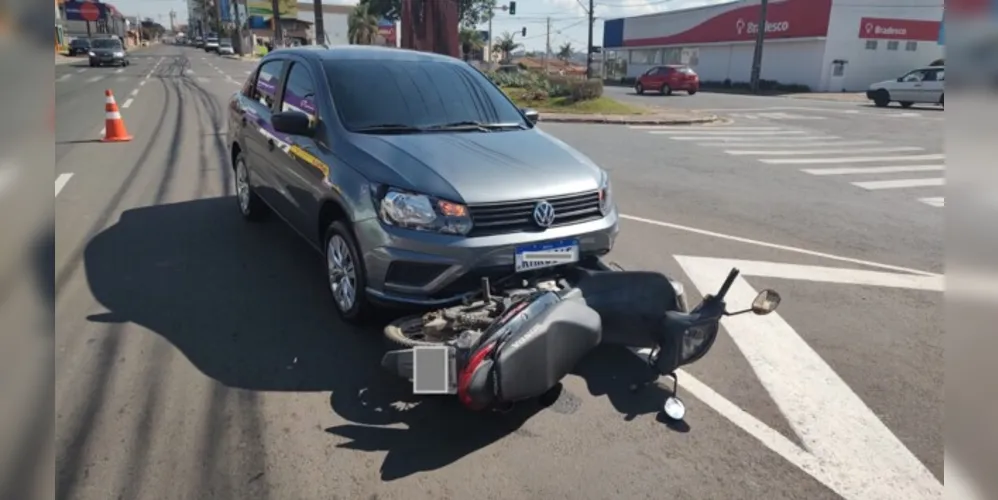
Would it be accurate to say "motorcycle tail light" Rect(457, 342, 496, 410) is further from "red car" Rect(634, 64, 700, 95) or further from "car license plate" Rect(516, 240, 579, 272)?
"red car" Rect(634, 64, 700, 95)

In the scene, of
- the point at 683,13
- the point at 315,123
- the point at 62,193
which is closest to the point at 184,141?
the point at 62,193

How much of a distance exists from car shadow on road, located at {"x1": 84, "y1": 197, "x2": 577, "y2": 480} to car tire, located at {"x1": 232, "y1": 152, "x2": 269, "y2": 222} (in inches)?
4.7

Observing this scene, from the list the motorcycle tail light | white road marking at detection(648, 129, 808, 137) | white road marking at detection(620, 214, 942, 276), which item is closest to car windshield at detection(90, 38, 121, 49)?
white road marking at detection(648, 129, 808, 137)

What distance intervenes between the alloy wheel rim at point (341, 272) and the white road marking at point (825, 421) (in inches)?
98.3

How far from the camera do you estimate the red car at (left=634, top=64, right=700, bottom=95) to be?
3328 centimetres

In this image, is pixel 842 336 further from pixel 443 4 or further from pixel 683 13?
pixel 683 13

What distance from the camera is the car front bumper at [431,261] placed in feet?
11.5

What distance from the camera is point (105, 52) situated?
35.9 meters

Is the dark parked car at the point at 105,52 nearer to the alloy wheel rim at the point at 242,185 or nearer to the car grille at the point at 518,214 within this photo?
the alloy wheel rim at the point at 242,185

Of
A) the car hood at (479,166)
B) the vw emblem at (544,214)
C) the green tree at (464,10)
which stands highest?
the green tree at (464,10)

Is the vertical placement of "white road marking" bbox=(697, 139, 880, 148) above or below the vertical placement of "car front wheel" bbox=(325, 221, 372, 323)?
above

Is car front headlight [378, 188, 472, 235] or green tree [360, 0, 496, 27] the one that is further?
green tree [360, 0, 496, 27]

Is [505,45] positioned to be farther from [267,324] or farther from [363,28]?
[267,324]

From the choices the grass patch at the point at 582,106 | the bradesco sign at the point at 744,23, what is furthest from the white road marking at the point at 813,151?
the bradesco sign at the point at 744,23
